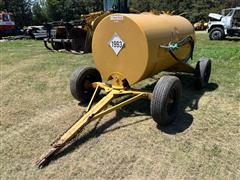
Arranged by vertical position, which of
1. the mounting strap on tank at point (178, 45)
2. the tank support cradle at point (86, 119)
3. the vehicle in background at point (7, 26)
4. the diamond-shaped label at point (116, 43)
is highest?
the diamond-shaped label at point (116, 43)

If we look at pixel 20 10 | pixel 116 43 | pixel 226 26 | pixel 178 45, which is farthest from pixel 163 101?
pixel 20 10

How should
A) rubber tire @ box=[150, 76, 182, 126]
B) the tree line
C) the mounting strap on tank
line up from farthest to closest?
the tree line, the mounting strap on tank, rubber tire @ box=[150, 76, 182, 126]

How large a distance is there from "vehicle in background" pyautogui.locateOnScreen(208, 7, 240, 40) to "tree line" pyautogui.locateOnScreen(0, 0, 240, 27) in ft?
51.1

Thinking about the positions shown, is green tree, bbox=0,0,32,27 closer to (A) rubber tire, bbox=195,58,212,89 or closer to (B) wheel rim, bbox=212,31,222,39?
(B) wheel rim, bbox=212,31,222,39

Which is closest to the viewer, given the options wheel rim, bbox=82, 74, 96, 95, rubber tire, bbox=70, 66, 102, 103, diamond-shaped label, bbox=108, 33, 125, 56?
diamond-shaped label, bbox=108, 33, 125, 56

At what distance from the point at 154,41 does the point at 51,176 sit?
2.50 metres

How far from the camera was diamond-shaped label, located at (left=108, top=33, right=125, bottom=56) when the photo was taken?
17.4 ft

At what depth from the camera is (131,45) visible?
5.20 metres

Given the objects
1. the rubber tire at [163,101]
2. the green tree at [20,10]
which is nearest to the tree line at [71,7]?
the green tree at [20,10]

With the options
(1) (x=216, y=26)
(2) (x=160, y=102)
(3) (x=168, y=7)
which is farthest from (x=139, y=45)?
(3) (x=168, y=7)

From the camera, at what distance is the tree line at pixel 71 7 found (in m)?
32.6

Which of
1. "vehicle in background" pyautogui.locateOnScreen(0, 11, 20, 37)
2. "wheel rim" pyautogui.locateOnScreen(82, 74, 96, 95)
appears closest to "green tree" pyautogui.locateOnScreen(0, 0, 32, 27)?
"vehicle in background" pyautogui.locateOnScreen(0, 11, 20, 37)

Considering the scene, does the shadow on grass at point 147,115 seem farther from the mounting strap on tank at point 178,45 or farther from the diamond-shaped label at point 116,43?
the diamond-shaped label at point 116,43

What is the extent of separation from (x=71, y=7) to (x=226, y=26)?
22453 mm
